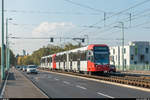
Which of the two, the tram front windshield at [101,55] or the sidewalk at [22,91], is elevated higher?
the tram front windshield at [101,55]

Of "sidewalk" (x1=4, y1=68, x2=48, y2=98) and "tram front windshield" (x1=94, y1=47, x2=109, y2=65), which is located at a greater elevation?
"tram front windshield" (x1=94, y1=47, x2=109, y2=65)

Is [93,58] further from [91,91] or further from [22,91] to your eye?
[22,91]

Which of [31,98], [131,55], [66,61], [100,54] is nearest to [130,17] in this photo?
[100,54]

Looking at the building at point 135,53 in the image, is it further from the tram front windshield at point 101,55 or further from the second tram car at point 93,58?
the tram front windshield at point 101,55

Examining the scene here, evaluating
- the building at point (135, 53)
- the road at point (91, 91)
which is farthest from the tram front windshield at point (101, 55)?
the building at point (135, 53)

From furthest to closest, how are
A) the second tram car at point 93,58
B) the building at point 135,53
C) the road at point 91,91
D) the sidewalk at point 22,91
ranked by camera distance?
the building at point 135,53, the second tram car at point 93,58, the road at point 91,91, the sidewalk at point 22,91

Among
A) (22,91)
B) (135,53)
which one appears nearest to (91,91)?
(22,91)

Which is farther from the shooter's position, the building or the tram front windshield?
the building

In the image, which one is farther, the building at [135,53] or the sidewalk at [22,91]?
the building at [135,53]

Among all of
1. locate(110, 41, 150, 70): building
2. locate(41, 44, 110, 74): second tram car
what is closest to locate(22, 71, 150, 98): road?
locate(41, 44, 110, 74): second tram car

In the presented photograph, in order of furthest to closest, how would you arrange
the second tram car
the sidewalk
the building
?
the building → the second tram car → the sidewalk

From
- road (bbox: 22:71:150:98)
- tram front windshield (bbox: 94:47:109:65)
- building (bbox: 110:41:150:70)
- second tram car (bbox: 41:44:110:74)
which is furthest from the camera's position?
building (bbox: 110:41:150:70)

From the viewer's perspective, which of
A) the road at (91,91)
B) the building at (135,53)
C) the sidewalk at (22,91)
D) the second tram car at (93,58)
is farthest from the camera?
the building at (135,53)

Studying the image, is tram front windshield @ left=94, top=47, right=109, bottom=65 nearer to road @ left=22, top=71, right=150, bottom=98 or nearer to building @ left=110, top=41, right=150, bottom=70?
road @ left=22, top=71, right=150, bottom=98
